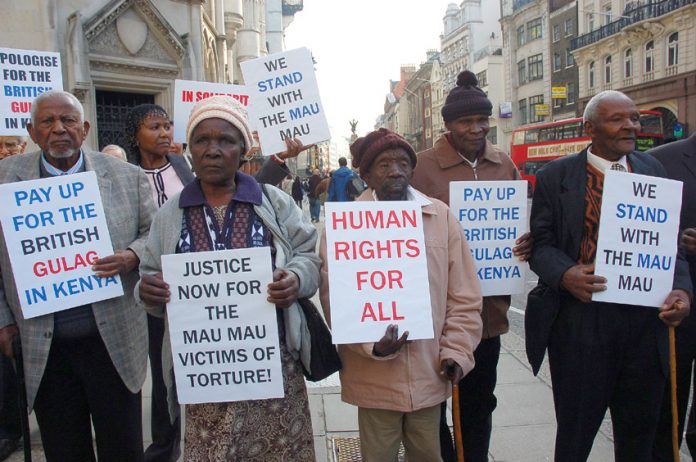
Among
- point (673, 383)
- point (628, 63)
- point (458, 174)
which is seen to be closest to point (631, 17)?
point (628, 63)

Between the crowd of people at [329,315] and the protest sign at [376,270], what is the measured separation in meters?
0.07

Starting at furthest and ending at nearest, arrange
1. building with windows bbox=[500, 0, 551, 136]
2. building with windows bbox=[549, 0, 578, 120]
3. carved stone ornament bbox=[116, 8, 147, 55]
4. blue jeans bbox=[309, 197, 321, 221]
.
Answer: building with windows bbox=[500, 0, 551, 136]
building with windows bbox=[549, 0, 578, 120]
blue jeans bbox=[309, 197, 321, 221]
carved stone ornament bbox=[116, 8, 147, 55]

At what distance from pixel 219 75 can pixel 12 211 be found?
15.0 m

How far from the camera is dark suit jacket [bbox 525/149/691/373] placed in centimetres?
282

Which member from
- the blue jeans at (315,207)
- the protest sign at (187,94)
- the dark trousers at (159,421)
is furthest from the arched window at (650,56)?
the dark trousers at (159,421)

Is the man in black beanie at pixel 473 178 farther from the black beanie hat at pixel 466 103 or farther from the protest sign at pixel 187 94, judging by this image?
the protest sign at pixel 187 94

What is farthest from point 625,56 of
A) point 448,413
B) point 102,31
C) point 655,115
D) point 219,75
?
point 448,413

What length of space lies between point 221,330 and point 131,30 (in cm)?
1024

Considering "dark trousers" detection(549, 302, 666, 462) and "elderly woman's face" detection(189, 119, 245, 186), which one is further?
"dark trousers" detection(549, 302, 666, 462)

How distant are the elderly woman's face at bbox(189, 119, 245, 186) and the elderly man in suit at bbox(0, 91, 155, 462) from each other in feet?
2.25

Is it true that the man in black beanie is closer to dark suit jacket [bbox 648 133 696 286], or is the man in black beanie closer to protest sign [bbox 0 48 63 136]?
dark suit jacket [bbox 648 133 696 286]

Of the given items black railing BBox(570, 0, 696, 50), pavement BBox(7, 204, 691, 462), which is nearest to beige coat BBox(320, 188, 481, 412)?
pavement BBox(7, 204, 691, 462)

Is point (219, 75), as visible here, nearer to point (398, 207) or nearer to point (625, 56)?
point (398, 207)

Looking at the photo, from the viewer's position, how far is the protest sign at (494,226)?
125 inches
